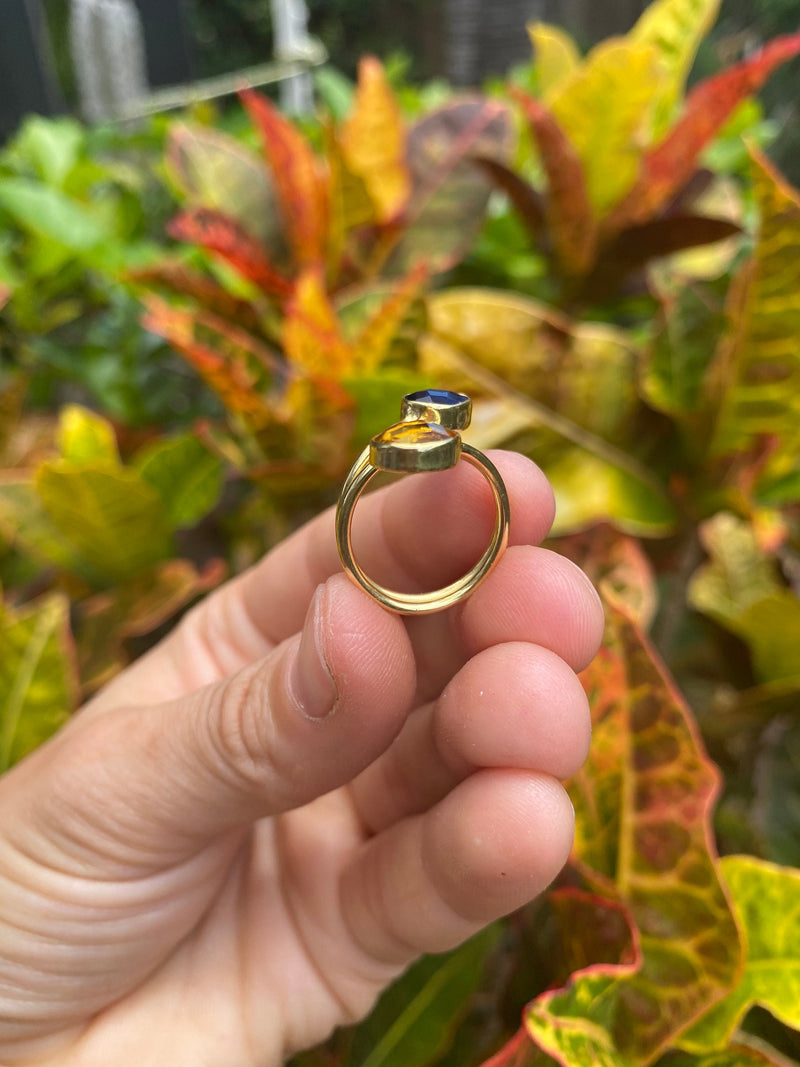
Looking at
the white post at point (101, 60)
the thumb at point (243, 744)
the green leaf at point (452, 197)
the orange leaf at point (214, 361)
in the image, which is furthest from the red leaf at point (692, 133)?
the white post at point (101, 60)

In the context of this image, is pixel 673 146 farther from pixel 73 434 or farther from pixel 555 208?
pixel 73 434

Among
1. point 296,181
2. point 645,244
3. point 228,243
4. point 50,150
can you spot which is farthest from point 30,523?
point 50,150

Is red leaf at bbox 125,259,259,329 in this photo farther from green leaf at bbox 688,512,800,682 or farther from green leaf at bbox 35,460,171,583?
green leaf at bbox 688,512,800,682

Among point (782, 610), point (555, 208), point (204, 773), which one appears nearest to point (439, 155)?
point (555, 208)

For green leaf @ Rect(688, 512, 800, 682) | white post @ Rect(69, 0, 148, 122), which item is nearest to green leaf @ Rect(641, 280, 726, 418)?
green leaf @ Rect(688, 512, 800, 682)

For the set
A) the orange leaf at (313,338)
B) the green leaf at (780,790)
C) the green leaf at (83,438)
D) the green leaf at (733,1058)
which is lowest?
the green leaf at (780,790)

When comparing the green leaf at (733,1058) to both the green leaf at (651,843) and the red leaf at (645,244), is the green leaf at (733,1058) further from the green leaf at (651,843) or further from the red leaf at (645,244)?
the red leaf at (645,244)
